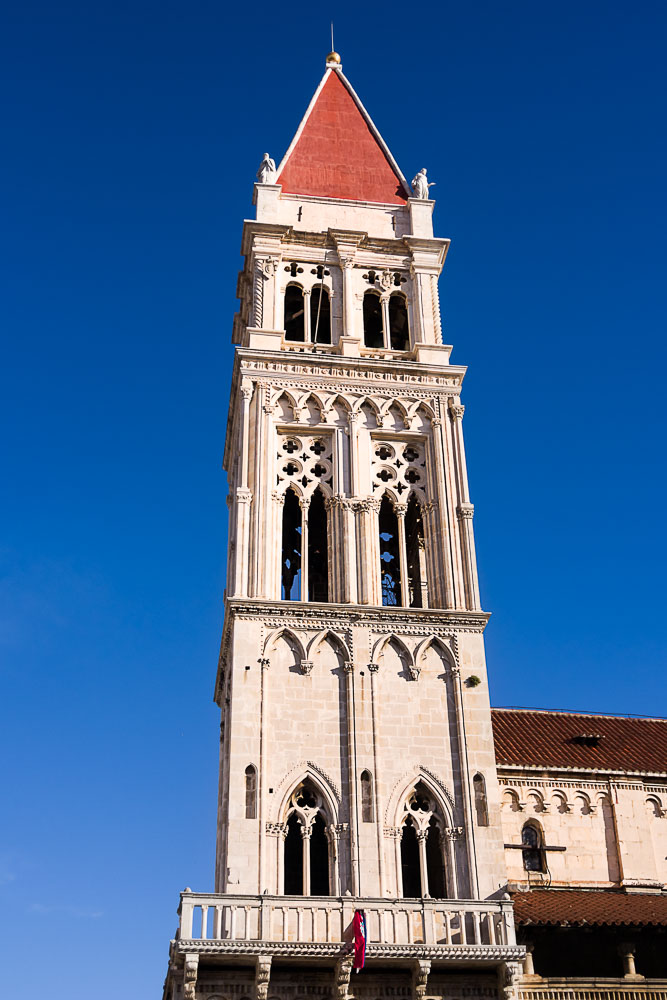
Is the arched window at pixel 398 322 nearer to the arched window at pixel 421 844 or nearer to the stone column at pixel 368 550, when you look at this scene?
the stone column at pixel 368 550

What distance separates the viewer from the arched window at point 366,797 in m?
24.7

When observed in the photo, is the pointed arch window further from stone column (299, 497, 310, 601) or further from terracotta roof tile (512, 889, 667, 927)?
terracotta roof tile (512, 889, 667, 927)

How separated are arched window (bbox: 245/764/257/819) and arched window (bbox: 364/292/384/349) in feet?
46.6

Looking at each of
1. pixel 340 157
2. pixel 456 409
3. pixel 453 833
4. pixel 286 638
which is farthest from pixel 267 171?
pixel 453 833

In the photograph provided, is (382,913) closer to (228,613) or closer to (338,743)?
(338,743)

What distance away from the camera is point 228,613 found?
2728 centimetres

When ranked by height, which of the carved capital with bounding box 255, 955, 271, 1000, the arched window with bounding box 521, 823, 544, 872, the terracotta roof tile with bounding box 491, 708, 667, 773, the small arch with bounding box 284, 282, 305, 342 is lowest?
the carved capital with bounding box 255, 955, 271, 1000

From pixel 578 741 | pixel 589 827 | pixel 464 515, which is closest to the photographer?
pixel 589 827

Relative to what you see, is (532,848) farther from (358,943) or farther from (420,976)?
(358,943)

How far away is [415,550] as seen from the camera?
30953 millimetres

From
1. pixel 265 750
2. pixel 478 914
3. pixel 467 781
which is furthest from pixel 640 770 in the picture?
pixel 265 750

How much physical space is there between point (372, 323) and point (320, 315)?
2584mm

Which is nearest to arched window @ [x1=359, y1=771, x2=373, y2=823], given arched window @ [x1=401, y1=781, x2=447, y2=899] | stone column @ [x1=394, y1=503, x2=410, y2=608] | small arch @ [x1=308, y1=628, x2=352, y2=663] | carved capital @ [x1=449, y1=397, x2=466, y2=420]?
arched window @ [x1=401, y1=781, x2=447, y2=899]

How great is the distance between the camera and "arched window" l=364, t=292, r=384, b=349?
34094 mm
